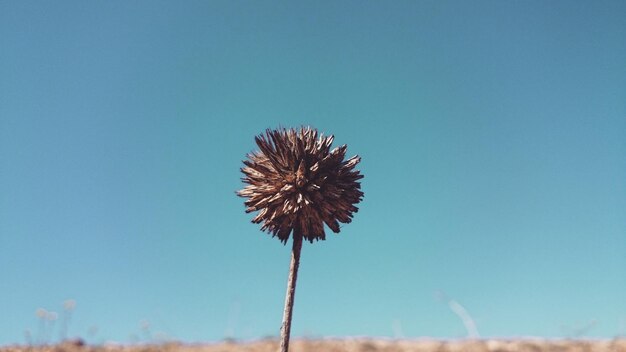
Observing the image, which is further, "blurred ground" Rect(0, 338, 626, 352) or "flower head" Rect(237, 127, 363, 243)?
"blurred ground" Rect(0, 338, 626, 352)

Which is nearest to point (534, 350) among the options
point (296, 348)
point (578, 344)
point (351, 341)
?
point (578, 344)

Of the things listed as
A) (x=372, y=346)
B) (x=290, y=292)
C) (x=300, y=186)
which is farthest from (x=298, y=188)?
(x=372, y=346)

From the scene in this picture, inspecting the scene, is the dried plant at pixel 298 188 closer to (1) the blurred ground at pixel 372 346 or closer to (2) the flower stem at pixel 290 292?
(2) the flower stem at pixel 290 292

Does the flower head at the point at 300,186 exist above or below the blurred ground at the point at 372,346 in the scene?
above

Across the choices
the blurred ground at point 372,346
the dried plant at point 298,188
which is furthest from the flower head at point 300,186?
the blurred ground at point 372,346

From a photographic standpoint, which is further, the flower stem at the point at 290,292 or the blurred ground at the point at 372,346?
the blurred ground at the point at 372,346

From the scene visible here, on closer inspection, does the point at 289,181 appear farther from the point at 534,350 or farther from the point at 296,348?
the point at 534,350

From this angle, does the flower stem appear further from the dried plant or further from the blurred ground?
the blurred ground

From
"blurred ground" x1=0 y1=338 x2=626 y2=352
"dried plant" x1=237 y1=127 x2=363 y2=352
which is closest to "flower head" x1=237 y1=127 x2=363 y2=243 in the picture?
"dried plant" x1=237 y1=127 x2=363 y2=352
